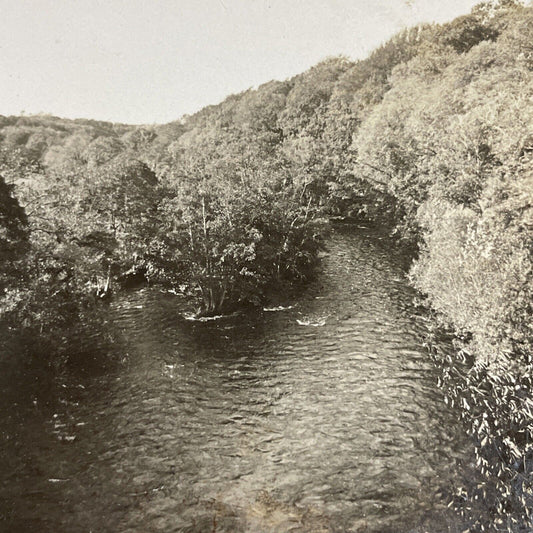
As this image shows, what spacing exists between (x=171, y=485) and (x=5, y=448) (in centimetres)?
633

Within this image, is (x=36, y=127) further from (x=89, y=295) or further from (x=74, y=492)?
(x=74, y=492)

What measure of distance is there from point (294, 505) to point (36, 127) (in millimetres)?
45692

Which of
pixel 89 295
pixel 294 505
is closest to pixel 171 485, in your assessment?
pixel 294 505

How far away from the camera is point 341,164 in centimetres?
4578

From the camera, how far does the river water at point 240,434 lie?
11195 mm

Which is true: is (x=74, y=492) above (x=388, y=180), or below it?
below

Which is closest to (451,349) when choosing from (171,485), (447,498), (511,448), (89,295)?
(511,448)

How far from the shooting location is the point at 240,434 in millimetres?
14508

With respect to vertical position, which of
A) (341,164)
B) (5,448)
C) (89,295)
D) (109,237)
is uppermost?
(341,164)

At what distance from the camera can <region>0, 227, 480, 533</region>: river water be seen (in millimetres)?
11195

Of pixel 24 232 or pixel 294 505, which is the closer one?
pixel 294 505

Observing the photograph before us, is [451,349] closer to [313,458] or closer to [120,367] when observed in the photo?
[313,458]


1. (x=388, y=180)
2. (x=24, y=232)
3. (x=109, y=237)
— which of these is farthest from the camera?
(x=388, y=180)

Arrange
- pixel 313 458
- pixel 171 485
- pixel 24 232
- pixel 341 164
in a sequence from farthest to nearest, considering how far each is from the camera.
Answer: pixel 341 164 < pixel 24 232 < pixel 313 458 < pixel 171 485
